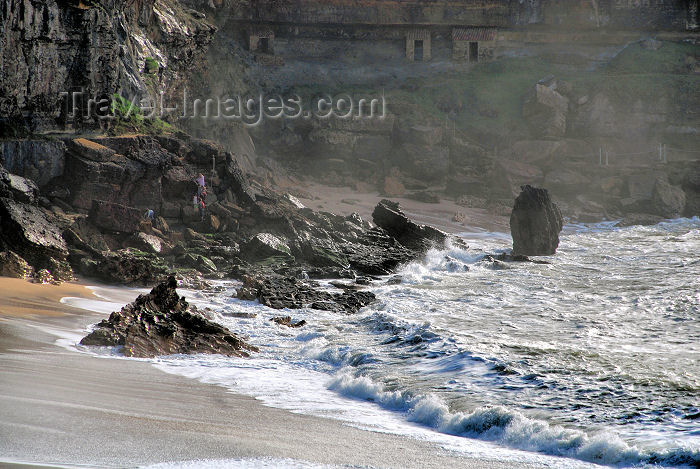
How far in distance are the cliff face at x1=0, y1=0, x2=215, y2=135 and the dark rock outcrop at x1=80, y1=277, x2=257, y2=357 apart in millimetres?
10964

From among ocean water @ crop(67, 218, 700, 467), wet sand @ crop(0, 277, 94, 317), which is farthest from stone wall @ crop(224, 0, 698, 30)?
wet sand @ crop(0, 277, 94, 317)

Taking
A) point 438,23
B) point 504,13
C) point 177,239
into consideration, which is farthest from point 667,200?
point 177,239

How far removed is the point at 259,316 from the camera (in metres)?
14.0

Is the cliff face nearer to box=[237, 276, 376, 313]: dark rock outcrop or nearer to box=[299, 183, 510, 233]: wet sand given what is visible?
box=[237, 276, 376, 313]: dark rock outcrop

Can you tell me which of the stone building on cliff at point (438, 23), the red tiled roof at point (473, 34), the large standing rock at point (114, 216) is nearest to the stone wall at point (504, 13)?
the stone building on cliff at point (438, 23)

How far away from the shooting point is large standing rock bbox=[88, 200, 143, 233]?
1822cm

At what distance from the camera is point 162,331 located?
1037cm

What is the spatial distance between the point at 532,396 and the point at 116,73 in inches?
684

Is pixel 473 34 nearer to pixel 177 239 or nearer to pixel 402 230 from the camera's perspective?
pixel 402 230

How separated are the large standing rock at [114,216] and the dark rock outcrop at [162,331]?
813cm

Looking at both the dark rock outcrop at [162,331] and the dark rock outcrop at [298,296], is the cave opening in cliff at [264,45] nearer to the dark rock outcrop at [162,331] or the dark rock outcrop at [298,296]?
the dark rock outcrop at [298,296]

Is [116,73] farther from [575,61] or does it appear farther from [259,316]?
[575,61]

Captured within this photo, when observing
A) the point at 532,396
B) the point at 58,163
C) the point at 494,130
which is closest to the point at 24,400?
the point at 532,396

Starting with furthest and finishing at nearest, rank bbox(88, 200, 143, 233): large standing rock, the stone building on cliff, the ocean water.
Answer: the stone building on cliff, bbox(88, 200, 143, 233): large standing rock, the ocean water
